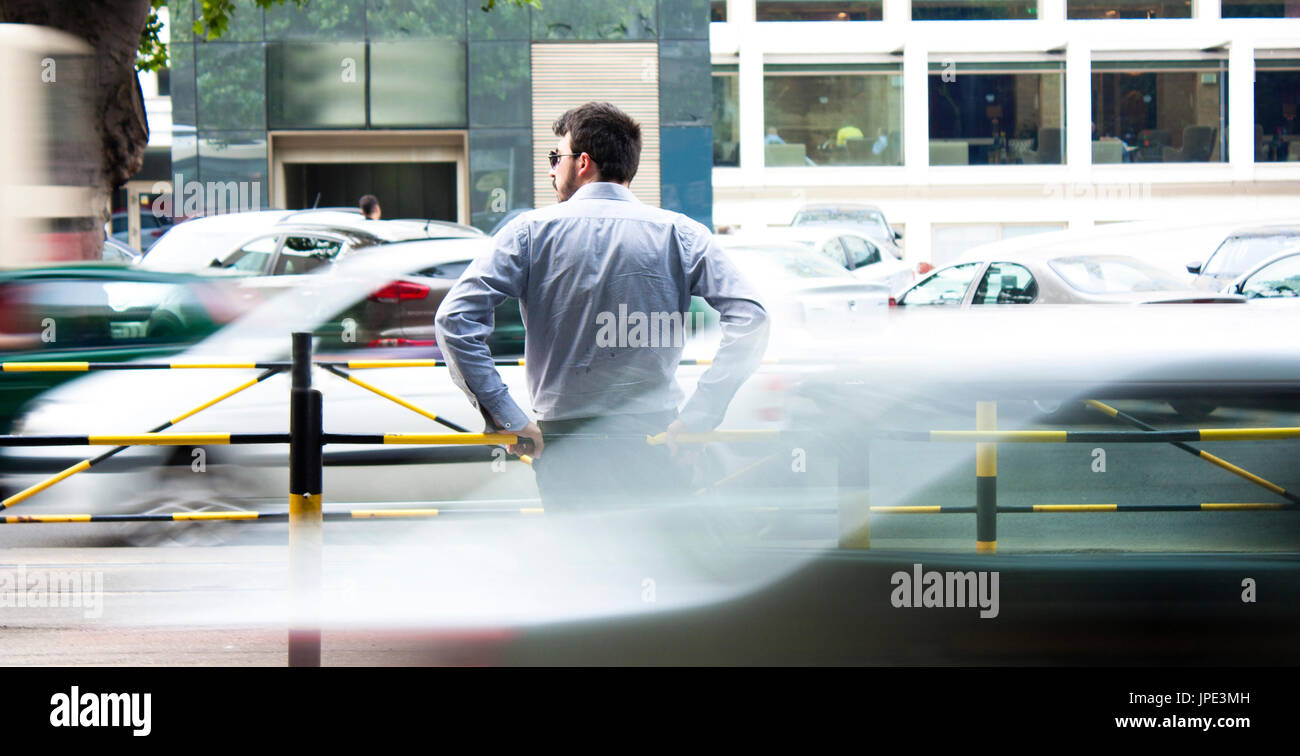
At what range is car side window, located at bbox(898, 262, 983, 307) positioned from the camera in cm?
1189

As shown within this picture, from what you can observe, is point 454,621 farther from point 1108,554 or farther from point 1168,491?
point 1168,491

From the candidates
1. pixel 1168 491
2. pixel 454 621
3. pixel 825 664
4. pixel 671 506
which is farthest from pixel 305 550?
pixel 1168 491

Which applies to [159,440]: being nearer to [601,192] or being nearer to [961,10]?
[601,192]

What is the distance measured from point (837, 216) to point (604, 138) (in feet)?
60.4

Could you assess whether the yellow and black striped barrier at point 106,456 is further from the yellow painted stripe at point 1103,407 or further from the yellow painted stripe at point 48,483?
the yellow painted stripe at point 1103,407

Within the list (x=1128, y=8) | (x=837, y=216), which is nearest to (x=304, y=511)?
(x=837, y=216)

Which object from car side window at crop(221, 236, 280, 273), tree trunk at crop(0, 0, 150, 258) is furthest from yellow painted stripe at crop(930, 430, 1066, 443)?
tree trunk at crop(0, 0, 150, 258)

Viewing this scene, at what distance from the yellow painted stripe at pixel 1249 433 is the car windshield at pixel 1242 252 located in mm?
9909

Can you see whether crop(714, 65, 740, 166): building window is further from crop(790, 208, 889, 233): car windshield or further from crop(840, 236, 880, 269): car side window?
crop(840, 236, 880, 269): car side window

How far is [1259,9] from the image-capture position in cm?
2898

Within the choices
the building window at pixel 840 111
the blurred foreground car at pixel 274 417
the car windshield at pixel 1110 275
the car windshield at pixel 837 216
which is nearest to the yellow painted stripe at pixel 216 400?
the blurred foreground car at pixel 274 417

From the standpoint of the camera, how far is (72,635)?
4812 millimetres

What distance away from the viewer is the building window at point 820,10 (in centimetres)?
2841

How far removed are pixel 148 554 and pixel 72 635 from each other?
1.21 meters
